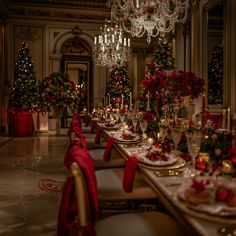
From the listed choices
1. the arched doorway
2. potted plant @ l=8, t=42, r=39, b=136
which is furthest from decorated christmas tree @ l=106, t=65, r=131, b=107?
potted plant @ l=8, t=42, r=39, b=136

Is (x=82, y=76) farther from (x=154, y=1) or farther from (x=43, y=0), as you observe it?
(x=154, y=1)

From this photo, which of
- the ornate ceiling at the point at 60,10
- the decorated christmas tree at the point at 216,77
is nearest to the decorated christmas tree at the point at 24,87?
the ornate ceiling at the point at 60,10

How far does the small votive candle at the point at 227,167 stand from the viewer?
1811 mm

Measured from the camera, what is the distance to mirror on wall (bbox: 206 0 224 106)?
26.6 ft

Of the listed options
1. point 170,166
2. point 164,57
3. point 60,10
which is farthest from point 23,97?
point 170,166

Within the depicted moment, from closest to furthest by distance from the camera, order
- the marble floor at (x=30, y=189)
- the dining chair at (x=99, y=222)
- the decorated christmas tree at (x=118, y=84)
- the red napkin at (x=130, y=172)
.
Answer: the dining chair at (x=99, y=222), the red napkin at (x=130, y=172), the marble floor at (x=30, y=189), the decorated christmas tree at (x=118, y=84)

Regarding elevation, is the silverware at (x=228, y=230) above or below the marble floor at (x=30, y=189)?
above

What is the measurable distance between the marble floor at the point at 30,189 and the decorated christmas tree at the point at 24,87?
362 cm

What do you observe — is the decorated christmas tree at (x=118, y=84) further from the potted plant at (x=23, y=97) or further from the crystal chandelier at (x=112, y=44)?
the crystal chandelier at (x=112, y=44)

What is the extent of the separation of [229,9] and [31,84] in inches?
271

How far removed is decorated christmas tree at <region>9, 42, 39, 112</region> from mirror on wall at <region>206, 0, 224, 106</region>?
5880 mm

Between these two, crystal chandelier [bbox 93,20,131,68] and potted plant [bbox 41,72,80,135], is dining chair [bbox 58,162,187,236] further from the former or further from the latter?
potted plant [bbox 41,72,80,135]

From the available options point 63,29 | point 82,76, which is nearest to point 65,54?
point 63,29

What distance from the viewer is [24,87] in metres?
11.3
